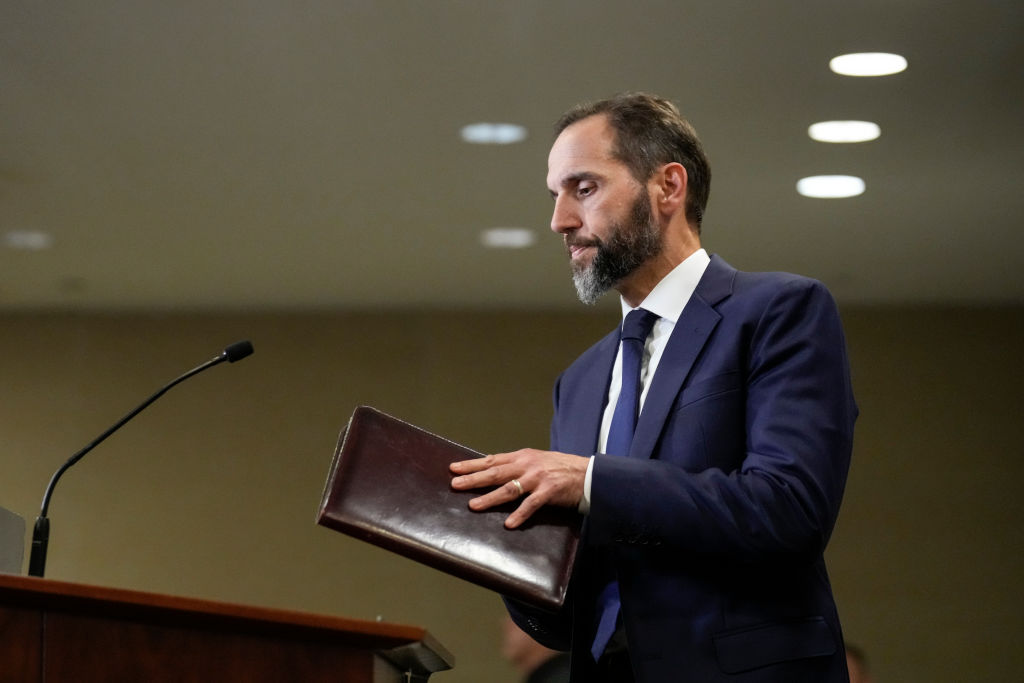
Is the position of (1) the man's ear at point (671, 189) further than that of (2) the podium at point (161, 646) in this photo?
Yes

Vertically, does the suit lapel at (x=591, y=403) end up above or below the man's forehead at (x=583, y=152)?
below

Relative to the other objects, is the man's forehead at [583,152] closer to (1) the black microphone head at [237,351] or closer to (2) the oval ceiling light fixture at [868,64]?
(1) the black microphone head at [237,351]

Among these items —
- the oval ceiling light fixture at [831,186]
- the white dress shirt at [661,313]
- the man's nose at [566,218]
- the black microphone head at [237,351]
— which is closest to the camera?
the white dress shirt at [661,313]

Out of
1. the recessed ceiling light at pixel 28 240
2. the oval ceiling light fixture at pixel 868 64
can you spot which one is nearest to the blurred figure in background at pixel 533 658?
the oval ceiling light fixture at pixel 868 64

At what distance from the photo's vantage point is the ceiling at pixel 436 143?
4.66 meters

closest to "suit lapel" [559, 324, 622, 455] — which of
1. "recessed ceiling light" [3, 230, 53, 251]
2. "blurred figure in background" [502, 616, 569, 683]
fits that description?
"blurred figure in background" [502, 616, 569, 683]

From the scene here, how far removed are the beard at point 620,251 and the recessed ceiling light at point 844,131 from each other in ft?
12.3

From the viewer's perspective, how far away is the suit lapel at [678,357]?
1.63 meters

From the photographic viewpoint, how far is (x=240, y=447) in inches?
269

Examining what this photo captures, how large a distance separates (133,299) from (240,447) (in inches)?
41.6

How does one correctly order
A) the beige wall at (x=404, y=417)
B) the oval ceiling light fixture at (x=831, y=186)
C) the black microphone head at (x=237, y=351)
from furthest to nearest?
the beige wall at (x=404, y=417) < the oval ceiling light fixture at (x=831, y=186) < the black microphone head at (x=237, y=351)

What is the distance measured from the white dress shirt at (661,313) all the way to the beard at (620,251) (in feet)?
0.17

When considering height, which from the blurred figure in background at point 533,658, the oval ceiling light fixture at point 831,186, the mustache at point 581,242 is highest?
the oval ceiling light fixture at point 831,186

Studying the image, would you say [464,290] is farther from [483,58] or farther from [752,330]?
[752,330]
